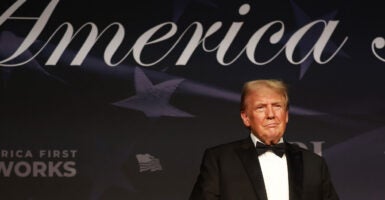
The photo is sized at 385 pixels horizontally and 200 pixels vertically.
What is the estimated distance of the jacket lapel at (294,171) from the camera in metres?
2.27

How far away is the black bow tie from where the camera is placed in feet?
7.75

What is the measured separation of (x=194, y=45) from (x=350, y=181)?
1.27m

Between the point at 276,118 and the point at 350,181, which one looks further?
the point at 350,181

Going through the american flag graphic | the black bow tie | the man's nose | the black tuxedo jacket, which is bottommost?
the american flag graphic

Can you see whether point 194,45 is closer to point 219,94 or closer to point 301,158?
point 219,94

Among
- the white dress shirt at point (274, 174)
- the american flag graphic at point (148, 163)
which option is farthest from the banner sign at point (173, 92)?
the white dress shirt at point (274, 174)

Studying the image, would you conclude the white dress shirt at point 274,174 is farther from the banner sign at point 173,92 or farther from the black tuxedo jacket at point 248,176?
the banner sign at point 173,92

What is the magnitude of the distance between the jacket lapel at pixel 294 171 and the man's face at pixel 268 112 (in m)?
0.08

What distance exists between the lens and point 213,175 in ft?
7.61

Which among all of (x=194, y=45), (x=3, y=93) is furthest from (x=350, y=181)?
(x=3, y=93)

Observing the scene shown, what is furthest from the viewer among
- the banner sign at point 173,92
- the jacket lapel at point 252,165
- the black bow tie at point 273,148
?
the banner sign at point 173,92

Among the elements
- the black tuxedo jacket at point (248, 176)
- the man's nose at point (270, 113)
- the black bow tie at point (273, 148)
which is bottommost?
the black tuxedo jacket at point (248, 176)

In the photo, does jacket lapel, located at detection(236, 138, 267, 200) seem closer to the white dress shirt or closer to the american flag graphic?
the white dress shirt

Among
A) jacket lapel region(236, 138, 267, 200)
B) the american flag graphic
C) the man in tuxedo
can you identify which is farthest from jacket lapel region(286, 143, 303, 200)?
the american flag graphic
